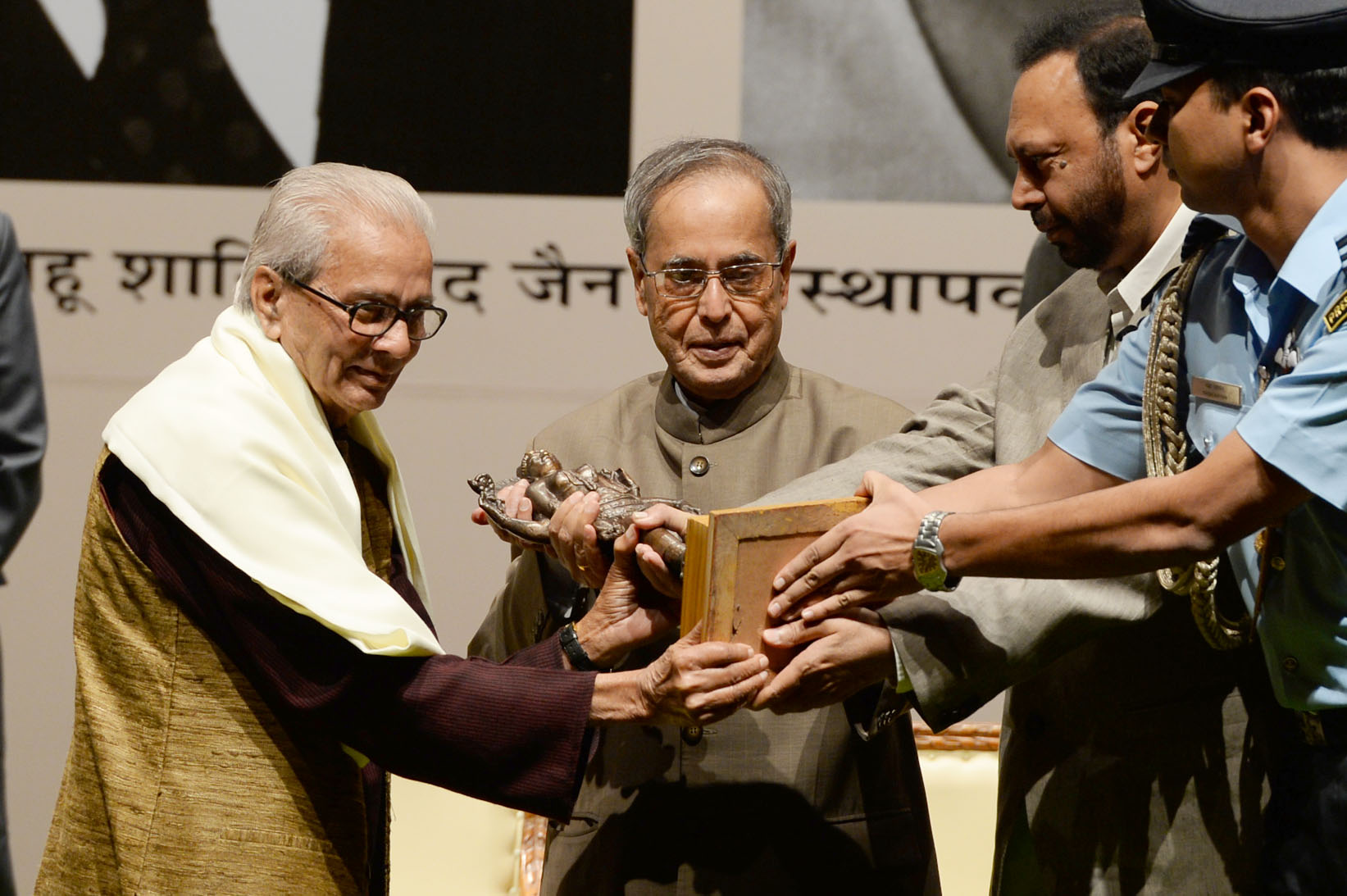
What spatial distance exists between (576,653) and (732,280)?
65cm

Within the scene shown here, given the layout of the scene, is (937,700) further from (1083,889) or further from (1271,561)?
(1271,561)

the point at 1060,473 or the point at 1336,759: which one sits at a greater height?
the point at 1060,473

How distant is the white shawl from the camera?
6.03 feet

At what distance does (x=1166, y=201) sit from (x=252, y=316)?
4.55ft

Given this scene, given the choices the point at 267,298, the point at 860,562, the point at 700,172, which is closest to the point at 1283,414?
the point at 860,562

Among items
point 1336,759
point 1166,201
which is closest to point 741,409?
point 1166,201

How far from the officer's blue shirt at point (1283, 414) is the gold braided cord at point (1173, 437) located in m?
0.02

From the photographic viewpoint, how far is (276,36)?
3760mm

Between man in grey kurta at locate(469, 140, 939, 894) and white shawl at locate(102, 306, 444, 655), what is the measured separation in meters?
0.43

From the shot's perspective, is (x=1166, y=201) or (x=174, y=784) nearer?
(x=174, y=784)

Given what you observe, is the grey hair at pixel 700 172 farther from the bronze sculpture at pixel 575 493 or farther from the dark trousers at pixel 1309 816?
the dark trousers at pixel 1309 816

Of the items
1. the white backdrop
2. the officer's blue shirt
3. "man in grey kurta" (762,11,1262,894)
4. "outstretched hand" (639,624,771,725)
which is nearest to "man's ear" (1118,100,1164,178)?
"man in grey kurta" (762,11,1262,894)

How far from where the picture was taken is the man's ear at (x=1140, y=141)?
2109 mm

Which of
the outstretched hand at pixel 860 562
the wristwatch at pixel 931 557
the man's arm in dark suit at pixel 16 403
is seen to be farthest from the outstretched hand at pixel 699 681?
the man's arm in dark suit at pixel 16 403
